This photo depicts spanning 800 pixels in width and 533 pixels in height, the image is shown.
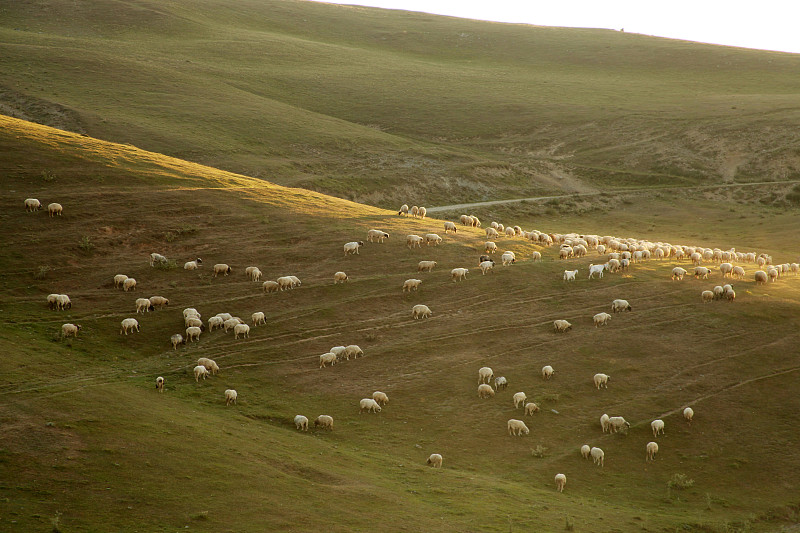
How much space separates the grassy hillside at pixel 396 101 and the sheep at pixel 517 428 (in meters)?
44.4

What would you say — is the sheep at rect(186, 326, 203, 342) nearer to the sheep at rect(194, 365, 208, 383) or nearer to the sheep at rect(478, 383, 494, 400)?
the sheep at rect(194, 365, 208, 383)

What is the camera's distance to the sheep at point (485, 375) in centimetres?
2880

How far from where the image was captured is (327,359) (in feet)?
97.6

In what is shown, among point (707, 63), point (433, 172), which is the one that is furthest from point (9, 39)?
point (707, 63)

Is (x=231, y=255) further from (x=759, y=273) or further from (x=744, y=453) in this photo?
(x=759, y=273)

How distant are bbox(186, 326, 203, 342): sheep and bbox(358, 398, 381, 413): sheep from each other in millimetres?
8836

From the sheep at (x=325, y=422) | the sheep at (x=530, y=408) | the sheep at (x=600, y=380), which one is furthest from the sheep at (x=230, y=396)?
the sheep at (x=600, y=380)

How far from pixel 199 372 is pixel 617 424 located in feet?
52.6

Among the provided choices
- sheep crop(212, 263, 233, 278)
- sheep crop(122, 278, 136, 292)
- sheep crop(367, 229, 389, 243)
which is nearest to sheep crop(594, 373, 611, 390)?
sheep crop(367, 229, 389, 243)

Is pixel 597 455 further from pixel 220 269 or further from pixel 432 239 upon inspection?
pixel 220 269

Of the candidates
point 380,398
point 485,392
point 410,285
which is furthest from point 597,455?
point 410,285

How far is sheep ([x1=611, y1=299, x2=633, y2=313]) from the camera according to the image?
114 feet

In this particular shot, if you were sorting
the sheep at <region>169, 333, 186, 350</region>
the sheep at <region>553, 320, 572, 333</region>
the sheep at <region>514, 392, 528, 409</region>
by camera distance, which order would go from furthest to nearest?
the sheep at <region>553, 320, 572, 333</region> < the sheep at <region>169, 333, 186, 350</region> < the sheep at <region>514, 392, 528, 409</region>

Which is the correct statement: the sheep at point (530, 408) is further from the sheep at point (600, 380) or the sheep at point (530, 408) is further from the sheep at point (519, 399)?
the sheep at point (600, 380)
